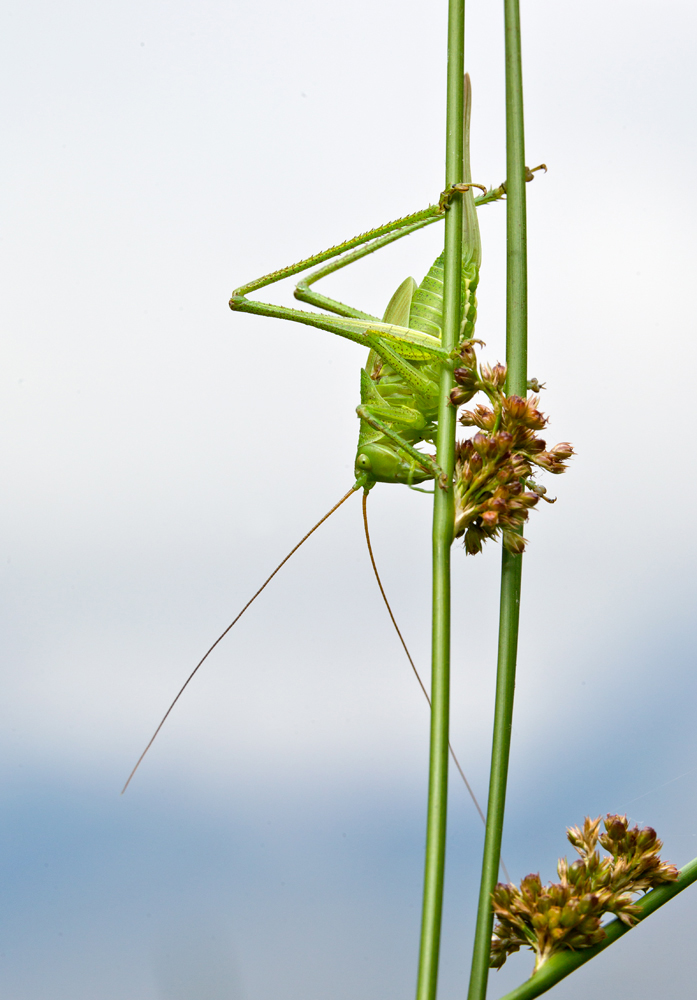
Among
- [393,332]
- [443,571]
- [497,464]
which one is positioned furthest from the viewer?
[393,332]

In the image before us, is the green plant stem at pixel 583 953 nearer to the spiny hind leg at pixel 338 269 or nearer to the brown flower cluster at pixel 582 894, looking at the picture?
the brown flower cluster at pixel 582 894

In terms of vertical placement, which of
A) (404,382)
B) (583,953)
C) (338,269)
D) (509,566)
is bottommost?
(583,953)

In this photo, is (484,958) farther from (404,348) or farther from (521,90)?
(404,348)

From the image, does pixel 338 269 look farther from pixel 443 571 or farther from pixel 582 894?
pixel 582 894

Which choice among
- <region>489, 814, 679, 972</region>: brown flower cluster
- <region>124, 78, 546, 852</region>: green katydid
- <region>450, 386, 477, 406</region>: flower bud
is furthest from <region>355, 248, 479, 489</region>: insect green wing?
<region>489, 814, 679, 972</region>: brown flower cluster

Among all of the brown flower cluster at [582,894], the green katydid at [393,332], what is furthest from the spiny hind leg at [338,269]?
the brown flower cluster at [582,894]

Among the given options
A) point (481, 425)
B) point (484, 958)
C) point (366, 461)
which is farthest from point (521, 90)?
point (484, 958)

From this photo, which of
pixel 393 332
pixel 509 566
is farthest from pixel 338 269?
pixel 509 566

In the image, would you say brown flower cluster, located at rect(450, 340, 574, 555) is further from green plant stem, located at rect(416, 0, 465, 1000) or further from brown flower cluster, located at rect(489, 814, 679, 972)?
brown flower cluster, located at rect(489, 814, 679, 972)

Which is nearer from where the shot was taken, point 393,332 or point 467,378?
point 467,378
